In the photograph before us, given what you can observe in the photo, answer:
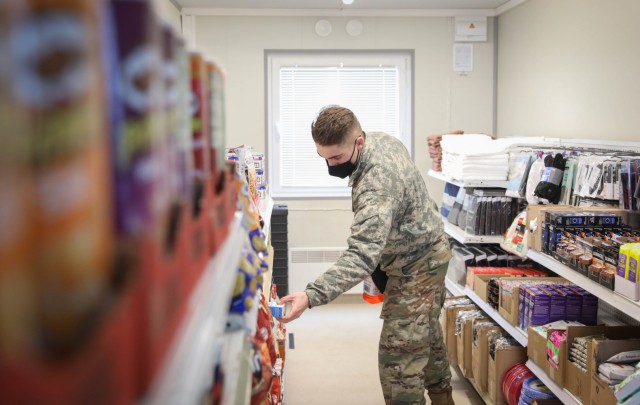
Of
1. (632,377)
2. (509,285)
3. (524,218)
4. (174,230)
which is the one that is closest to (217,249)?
(174,230)

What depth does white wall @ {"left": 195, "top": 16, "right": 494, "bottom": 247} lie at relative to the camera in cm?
644

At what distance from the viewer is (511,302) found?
3730mm

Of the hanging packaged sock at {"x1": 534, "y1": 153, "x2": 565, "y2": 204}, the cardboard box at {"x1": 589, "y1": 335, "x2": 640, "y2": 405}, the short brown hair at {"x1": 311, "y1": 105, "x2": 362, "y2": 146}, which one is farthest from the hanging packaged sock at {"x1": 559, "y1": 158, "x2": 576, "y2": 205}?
the short brown hair at {"x1": 311, "y1": 105, "x2": 362, "y2": 146}

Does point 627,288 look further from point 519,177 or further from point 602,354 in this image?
point 519,177

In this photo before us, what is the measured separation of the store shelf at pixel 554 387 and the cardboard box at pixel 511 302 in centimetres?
29

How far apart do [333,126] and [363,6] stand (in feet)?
11.9

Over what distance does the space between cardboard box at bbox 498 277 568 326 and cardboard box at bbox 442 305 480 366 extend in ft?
2.23

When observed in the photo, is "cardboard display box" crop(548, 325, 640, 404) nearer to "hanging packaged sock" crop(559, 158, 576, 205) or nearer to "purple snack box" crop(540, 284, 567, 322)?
"purple snack box" crop(540, 284, 567, 322)

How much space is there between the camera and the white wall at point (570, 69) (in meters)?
4.11

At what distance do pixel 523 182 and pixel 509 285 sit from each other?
30.6 inches

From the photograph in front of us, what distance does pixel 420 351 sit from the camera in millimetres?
3270

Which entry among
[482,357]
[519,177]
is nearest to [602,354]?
[482,357]

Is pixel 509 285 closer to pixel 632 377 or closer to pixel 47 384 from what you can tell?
pixel 632 377

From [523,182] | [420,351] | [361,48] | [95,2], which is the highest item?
[361,48]
